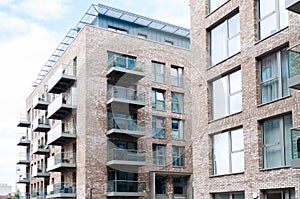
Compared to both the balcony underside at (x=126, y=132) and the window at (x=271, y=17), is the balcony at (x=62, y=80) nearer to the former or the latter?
the balcony underside at (x=126, y=132)

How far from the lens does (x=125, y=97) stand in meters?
27.5

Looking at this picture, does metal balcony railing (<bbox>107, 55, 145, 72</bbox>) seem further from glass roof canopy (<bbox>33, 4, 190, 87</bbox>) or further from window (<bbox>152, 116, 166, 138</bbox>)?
window (<bbox>152, 116, 166, 138</bbox>)

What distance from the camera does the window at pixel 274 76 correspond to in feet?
44.0

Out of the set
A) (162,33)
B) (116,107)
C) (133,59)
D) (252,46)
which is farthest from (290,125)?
(162,33)

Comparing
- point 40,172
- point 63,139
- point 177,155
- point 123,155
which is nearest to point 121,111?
point 123,155

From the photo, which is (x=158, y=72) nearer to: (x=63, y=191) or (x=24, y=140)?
(x=63, y=191)

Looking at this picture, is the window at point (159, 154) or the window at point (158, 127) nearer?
the window at point (159, 154)

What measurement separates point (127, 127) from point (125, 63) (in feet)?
12.3

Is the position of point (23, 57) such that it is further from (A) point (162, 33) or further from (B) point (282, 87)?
(A) point (162, 33)

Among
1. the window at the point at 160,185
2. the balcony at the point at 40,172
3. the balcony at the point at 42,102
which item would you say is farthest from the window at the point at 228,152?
the balcony at the point at 42,102

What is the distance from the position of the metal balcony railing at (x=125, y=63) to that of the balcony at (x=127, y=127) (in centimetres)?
306

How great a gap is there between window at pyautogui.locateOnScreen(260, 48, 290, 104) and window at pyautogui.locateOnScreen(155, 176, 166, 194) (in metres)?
15.5

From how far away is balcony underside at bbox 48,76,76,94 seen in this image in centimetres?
2895

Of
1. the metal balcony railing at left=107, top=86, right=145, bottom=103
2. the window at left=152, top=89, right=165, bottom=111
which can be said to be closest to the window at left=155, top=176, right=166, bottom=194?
the window at left=152, top=89, right=165, bottom=111
